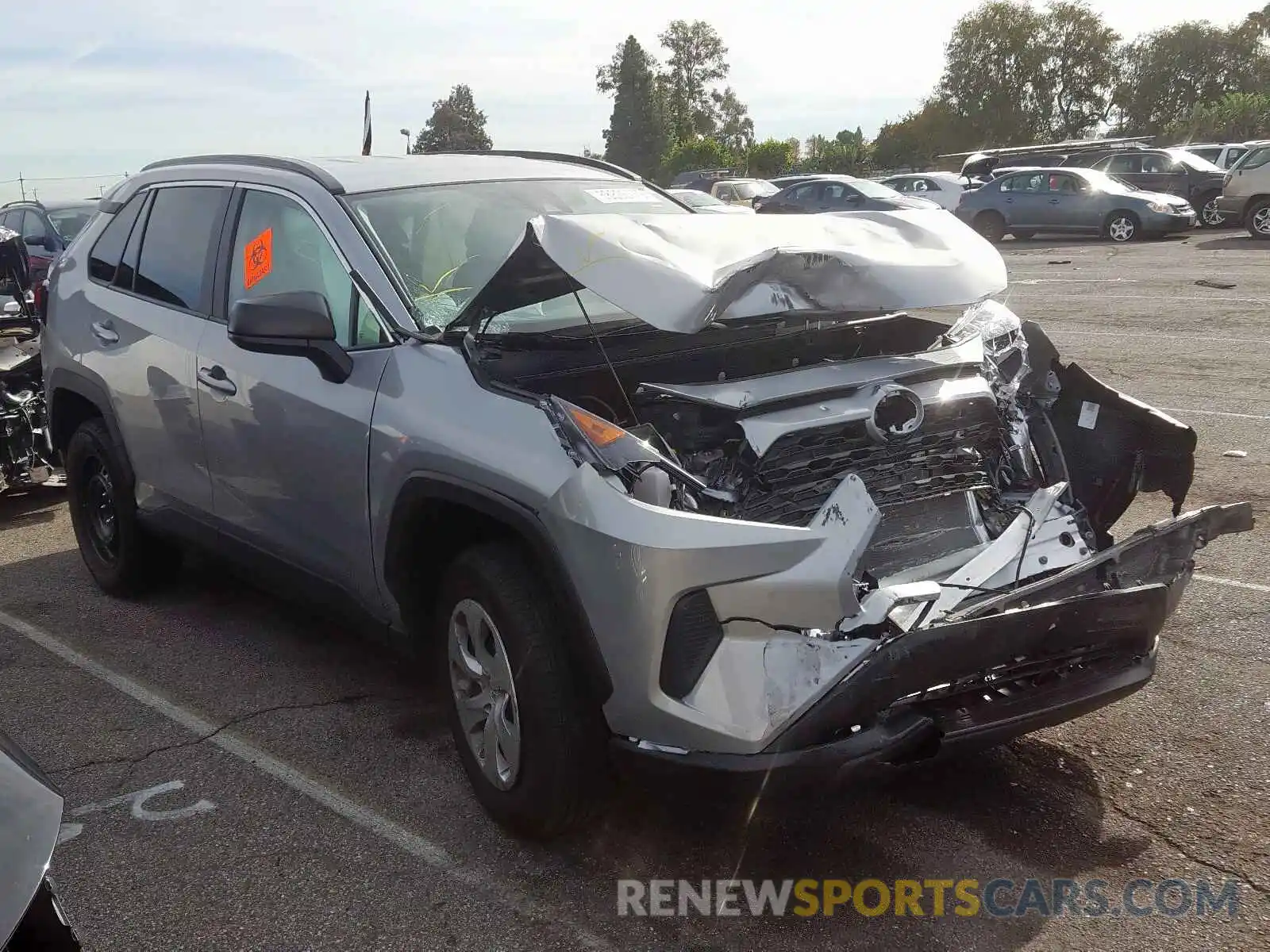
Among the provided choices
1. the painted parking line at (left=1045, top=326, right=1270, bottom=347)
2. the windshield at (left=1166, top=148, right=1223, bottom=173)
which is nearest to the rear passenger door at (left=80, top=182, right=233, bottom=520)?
the painted parking line at (left=1045, top=326, right=1270, bottom=347)

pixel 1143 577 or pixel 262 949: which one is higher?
pixel 1143 577

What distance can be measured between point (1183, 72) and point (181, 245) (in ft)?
228

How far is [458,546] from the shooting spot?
3539 millimetres

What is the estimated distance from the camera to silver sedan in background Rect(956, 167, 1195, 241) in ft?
69.8

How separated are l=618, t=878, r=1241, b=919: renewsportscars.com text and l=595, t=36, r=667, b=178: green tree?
3711 inches

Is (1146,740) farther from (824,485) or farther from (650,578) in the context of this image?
(650,578)

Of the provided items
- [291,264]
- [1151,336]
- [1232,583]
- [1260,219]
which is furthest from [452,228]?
[1260,219]

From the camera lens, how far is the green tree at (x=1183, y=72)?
202 feet

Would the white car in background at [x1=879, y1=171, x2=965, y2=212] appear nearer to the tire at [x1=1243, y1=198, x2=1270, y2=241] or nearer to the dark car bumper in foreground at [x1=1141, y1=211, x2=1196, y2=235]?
the dark car bumper in foreground at [x1=1141, y1=211, x2=1196, y2=235]

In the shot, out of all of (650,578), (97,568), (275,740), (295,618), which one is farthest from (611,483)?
(97,568)

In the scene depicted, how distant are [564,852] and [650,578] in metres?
1.00

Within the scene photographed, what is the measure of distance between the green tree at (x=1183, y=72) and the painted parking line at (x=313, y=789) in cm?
6475

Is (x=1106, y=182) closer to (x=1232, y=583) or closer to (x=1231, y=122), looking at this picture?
(x=1232, y=583)

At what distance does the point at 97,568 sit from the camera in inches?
224
